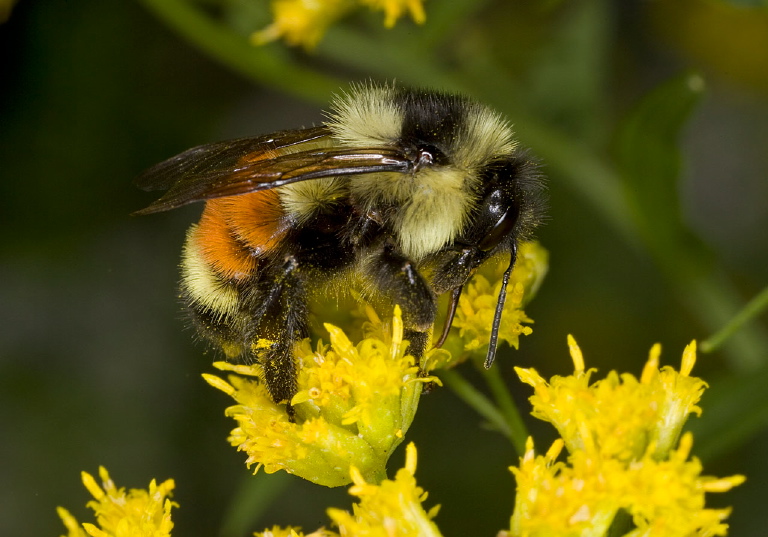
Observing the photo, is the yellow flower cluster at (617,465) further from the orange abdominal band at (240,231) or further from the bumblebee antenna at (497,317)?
the orange abdominal band at (240,231)

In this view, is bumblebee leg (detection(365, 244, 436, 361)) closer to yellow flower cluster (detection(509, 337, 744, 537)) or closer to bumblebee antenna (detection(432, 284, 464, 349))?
bumblebee antenna (detection(432, 284, 464, 349))

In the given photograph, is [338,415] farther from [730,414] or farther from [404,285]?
[730,414]

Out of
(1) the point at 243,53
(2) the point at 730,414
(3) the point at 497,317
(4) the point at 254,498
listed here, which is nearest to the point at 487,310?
(3) the point at 497,317

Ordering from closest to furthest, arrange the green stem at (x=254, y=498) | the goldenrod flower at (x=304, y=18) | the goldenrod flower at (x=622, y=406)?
the goldenrod flower at (x=622, y=406) < the green stem at (x=254, y=498) < the goldenrod flower at (x=304, y=18)

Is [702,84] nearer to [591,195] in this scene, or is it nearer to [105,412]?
[591,195]

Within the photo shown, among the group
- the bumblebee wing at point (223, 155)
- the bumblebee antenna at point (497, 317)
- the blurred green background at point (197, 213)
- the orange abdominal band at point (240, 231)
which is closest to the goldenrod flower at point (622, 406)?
the bumblebee antenna at point (497, 317)

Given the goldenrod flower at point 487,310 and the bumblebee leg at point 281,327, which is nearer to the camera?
the bumblebee leg at point 281,327
